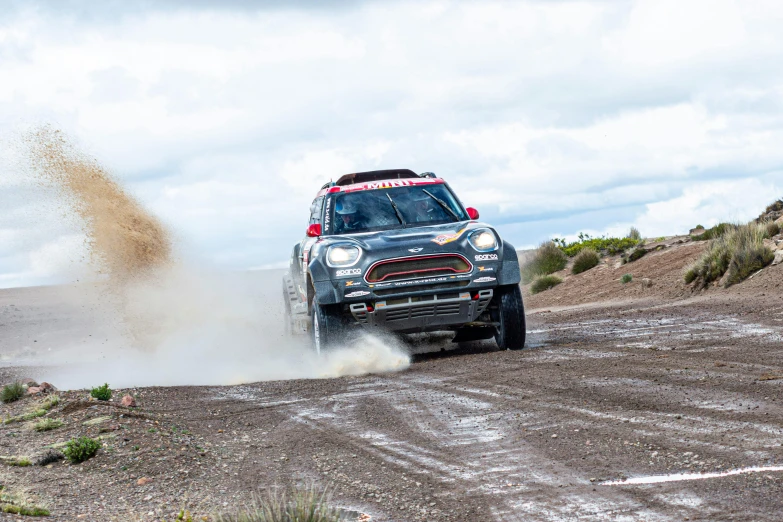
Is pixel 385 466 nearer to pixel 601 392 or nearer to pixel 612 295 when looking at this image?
pixel 601 392

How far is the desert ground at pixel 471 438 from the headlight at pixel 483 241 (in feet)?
4.40

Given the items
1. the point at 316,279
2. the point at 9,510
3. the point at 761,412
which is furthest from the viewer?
the point at 316,279

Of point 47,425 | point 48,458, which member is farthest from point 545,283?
point 48,458

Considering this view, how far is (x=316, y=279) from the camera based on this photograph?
408 inches

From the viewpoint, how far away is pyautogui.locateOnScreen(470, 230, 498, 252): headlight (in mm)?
10523

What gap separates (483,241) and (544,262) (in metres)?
22.4

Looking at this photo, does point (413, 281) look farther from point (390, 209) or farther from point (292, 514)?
point (292, 514)

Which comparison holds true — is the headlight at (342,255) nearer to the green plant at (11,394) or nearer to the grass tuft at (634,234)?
the green plant at (11,394)

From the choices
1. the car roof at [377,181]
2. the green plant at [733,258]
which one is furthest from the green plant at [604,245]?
the car roof at [377,181]

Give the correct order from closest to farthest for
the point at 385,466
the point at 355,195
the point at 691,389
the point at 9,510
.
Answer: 1. the point at 9,510
2. the point at 385,466
3. the point at 691,389
4. the point at 355,195

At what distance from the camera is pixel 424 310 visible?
10453 millimetres

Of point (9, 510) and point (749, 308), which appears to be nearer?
point (9, 510)

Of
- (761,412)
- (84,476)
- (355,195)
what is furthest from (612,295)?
(84,476)

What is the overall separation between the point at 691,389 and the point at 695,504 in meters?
3.22
